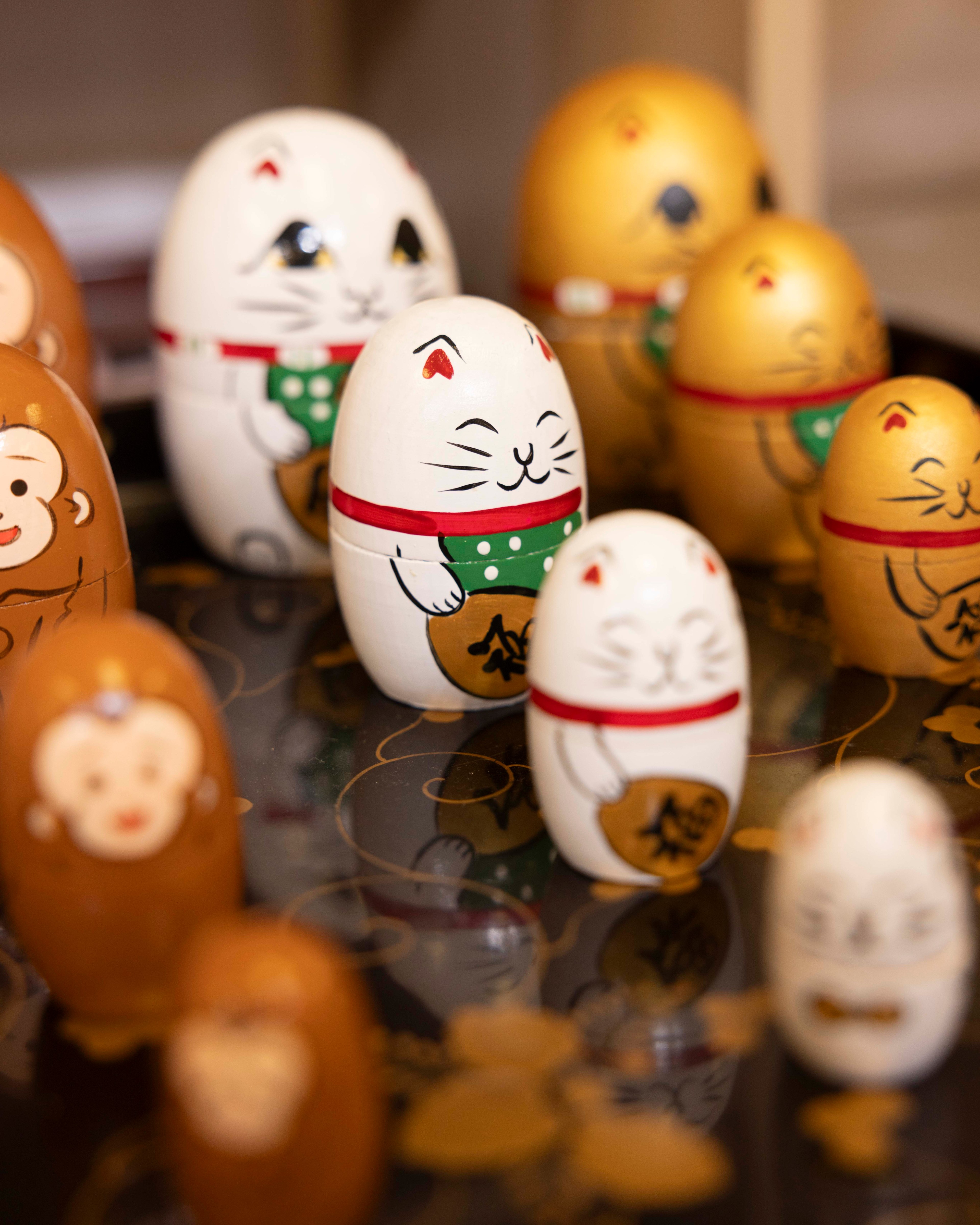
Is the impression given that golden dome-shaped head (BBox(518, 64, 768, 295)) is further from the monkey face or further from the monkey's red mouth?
the monkey's red mouth

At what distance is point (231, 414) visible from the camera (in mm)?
1062

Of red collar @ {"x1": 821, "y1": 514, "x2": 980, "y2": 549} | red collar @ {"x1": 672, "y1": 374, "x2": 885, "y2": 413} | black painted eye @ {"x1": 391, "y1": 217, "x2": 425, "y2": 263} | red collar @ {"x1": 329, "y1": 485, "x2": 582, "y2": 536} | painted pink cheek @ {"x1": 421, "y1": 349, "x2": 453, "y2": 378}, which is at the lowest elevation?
red collar @ {"x1": 821, "y1": 514, "x2": 980, "y2": 549}

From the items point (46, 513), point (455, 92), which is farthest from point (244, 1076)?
point (455, 92)

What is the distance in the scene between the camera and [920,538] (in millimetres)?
881

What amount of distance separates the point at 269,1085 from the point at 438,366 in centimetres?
47

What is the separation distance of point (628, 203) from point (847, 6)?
55 cm

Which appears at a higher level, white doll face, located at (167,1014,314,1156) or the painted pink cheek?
the painted pink cheek

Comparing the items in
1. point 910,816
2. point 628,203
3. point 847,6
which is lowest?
point 910,816

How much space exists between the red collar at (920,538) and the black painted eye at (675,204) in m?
0.37

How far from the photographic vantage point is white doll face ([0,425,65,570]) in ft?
2.57

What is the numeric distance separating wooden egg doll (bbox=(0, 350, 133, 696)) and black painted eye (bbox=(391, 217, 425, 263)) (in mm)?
301

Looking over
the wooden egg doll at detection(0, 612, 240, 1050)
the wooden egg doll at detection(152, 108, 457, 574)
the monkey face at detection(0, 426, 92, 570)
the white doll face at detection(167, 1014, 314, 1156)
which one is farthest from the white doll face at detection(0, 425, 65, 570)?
the white doll face at detection(167, 1014, 314, 1156)

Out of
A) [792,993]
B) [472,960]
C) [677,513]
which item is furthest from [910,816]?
[677,513]

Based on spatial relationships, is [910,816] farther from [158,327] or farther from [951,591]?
[158,327]
